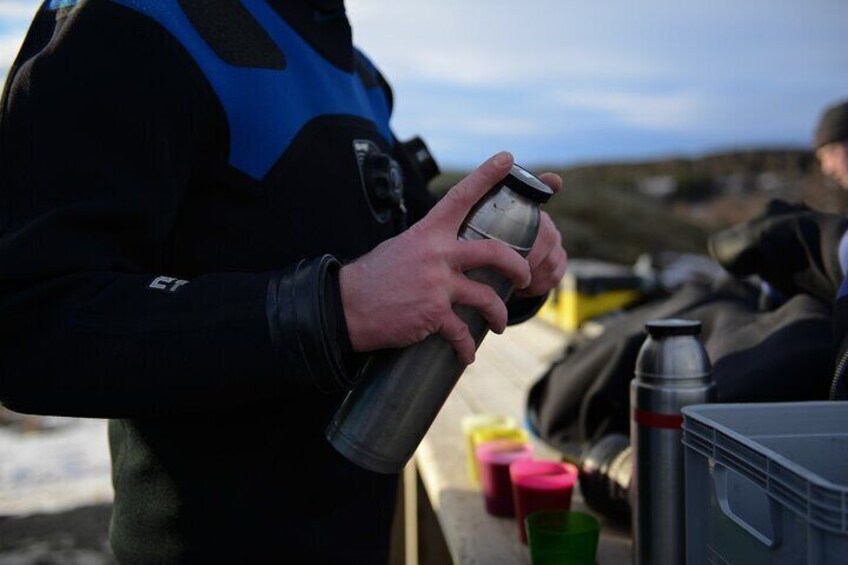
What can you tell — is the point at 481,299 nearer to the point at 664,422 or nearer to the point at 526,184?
the point at 526,184

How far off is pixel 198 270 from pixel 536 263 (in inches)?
18.8

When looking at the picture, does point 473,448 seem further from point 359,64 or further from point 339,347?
point 339,347

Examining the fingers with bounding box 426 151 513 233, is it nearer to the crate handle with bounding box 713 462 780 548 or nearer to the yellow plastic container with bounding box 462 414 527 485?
the crate handle with bounding box 713 462 780 548

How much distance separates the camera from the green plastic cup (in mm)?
1192

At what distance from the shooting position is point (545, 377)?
1.97 m

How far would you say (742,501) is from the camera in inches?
33.4

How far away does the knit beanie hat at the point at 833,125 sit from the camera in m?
3.68

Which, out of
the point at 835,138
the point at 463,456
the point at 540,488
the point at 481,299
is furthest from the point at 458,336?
the point at 835,138

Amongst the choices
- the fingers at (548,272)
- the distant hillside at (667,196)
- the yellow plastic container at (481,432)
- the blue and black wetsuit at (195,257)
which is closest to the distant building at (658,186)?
the distant hillside at (667,196)

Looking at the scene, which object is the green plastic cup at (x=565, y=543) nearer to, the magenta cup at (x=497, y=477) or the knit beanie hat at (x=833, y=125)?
the magenta cup at (x=497, y=477)

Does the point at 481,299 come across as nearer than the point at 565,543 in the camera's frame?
Yes

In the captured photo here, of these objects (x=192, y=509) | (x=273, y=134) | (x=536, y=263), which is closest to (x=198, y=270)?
(x=273, y=134)

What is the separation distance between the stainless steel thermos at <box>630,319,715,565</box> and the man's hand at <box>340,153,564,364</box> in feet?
1.12

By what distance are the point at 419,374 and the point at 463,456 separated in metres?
1.17
